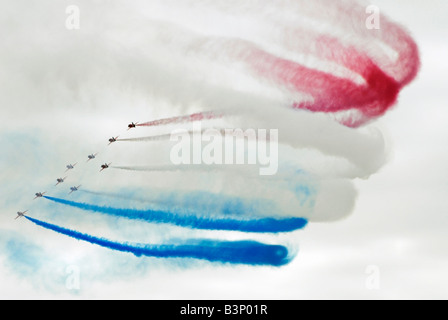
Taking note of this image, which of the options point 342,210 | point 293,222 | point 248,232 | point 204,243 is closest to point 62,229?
point 204,243

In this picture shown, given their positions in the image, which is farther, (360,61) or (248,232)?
(248,232)

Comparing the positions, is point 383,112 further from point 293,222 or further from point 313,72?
point 293,222
